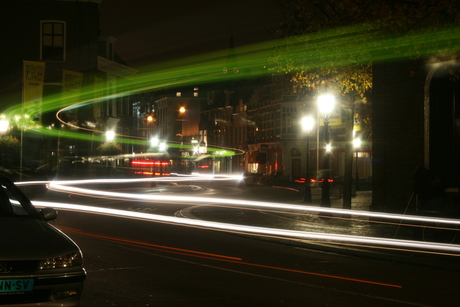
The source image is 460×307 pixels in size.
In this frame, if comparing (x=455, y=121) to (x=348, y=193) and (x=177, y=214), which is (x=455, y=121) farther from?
(x=177, y=214)

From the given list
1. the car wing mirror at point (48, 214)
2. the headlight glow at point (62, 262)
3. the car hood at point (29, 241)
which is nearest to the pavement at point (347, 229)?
the car wing mirror at point (48, 214)

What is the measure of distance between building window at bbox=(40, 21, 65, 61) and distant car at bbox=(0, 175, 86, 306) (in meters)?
48.4

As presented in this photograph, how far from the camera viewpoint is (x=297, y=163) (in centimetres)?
7306

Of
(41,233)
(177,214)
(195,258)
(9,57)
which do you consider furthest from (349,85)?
(9,57)

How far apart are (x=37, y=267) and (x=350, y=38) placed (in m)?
14.9

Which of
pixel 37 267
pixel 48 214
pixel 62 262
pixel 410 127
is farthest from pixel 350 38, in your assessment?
pixel 37 267

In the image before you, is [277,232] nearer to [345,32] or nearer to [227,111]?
[345,32]

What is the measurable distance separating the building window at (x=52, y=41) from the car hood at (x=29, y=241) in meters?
48.1

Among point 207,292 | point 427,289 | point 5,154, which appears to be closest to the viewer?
point 207,292

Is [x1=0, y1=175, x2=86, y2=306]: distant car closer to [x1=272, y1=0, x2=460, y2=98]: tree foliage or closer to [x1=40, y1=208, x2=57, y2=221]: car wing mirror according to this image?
A: [x1=40, y1=208, x2=57, y2=221]: car wing mirror

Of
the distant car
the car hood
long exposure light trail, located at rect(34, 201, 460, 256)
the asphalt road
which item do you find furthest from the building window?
the distant car

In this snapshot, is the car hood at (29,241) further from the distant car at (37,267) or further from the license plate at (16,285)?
the license plate at (16,285)

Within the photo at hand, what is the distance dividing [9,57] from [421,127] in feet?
137

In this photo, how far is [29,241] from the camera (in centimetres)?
609
